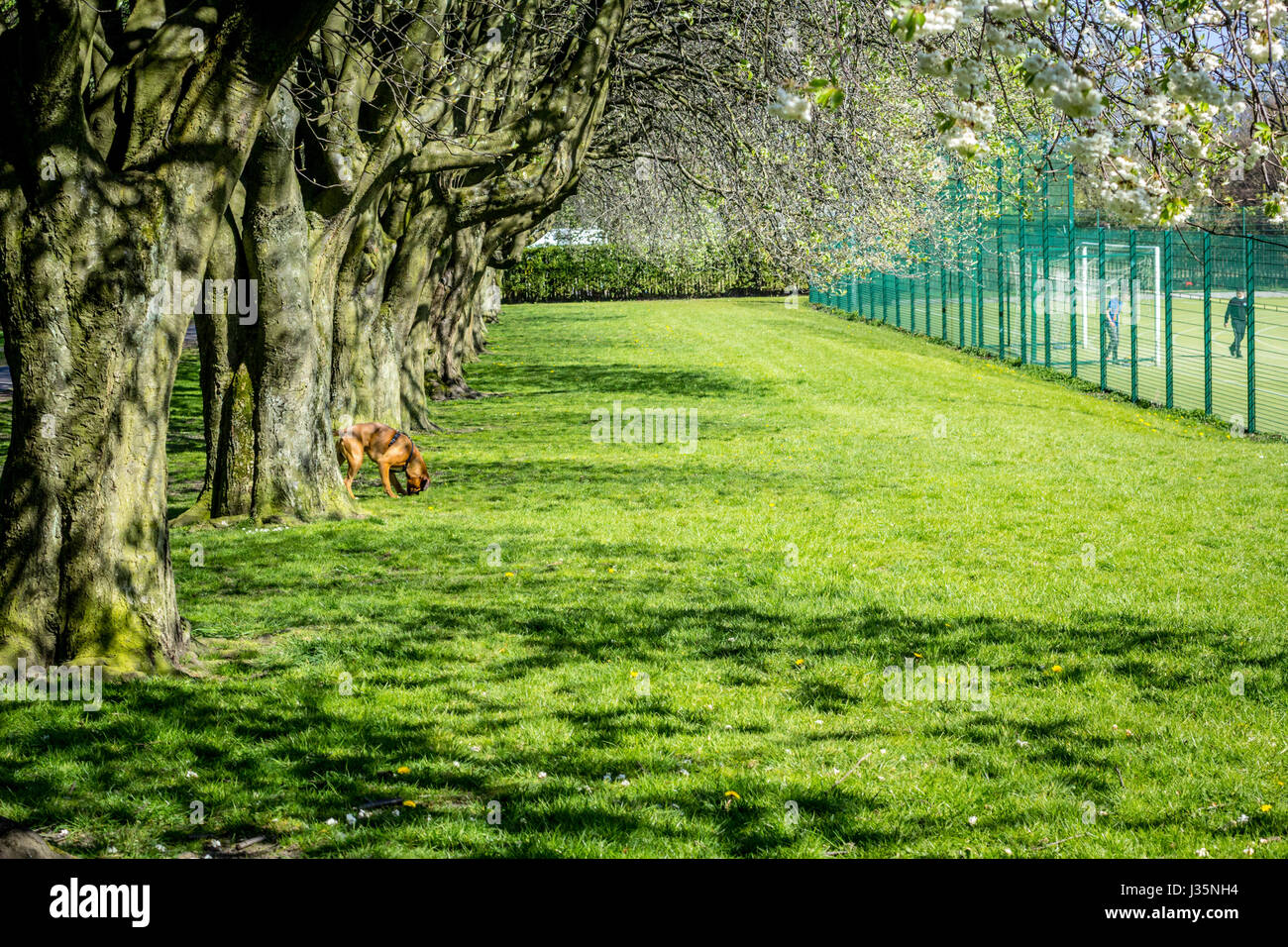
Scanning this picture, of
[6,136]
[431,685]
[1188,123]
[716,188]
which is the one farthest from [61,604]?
[716,188]

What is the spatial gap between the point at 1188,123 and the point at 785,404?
50.6 ft

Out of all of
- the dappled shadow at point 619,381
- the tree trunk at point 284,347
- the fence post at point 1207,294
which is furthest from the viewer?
the dappled shadow at point 619,381

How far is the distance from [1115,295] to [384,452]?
16.3m

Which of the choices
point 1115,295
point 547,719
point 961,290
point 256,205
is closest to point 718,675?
point 547,719

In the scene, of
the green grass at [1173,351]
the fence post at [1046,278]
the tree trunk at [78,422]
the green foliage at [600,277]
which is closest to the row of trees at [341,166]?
the tree trunk at [78,422]

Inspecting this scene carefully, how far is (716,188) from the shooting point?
18656 millimetres

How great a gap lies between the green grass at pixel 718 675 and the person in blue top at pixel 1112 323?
9.64m

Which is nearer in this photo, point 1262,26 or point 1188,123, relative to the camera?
point 1262,26

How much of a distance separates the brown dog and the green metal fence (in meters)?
8.54

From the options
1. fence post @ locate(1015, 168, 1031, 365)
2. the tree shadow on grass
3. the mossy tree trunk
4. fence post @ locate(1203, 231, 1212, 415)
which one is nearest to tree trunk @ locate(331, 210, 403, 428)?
the mossy tree trunk

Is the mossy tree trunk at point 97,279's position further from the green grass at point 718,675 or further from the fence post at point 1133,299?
the fence post at point 1133,299

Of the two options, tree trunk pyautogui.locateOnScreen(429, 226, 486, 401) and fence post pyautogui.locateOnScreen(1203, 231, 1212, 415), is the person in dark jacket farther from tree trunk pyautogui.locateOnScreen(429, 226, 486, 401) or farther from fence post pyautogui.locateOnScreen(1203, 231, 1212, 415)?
tree trunk pyautogui.locateOnScreen(429, 226, 486, 401)

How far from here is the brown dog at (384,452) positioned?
1262 centimetres
